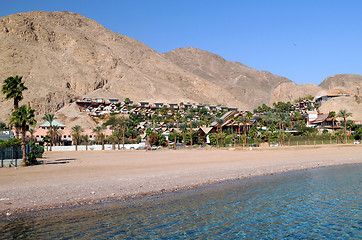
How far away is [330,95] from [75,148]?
406 feet

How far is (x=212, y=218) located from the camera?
13.8 meters

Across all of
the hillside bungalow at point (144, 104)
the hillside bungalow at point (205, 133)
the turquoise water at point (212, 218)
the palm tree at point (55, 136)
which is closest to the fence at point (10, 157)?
the turquoise water at point (212, 218)

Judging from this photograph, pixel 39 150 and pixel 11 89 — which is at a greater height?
pixel 11 89

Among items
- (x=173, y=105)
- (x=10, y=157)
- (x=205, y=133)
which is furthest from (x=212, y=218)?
(x=173, y=105)

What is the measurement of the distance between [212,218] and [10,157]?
25.4m

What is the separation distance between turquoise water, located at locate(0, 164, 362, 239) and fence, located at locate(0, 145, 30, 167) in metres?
19.6

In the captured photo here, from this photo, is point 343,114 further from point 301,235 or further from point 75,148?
point 301,235

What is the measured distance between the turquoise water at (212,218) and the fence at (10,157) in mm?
19587

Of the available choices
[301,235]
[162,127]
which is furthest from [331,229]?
[162,127]

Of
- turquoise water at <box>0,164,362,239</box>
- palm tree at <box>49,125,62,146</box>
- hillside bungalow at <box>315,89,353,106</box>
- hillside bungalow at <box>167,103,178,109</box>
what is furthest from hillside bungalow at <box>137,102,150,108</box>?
turquoise water at <box>0,164,362,239</box>

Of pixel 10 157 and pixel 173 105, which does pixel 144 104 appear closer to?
pixel 173 105

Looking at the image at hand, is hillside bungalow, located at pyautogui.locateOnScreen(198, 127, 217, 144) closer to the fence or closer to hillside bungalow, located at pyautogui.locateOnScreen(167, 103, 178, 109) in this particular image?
the fence

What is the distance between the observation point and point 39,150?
143ft

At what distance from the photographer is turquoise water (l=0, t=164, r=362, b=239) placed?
11.8 meters
